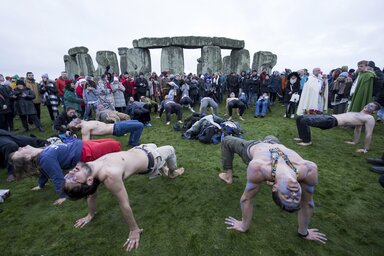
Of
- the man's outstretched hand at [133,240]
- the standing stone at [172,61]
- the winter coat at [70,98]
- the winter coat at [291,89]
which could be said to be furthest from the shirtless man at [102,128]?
the standing stone at [172,61]

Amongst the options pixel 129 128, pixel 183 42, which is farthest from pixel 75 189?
pixel 183 42

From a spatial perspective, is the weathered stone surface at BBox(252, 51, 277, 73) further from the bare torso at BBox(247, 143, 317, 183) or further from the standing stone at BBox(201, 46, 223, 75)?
the bare torso at BBox(247, 143, 317, 183)

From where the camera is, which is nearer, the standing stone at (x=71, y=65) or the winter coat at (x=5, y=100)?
the winter coat at (x=5, y=100)

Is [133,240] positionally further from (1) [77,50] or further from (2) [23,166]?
(1) [77,50]

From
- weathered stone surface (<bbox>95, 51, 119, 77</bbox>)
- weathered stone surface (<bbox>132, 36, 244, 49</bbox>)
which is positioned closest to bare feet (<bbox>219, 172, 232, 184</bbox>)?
weathered stone surface (<bbox>132, 36, 244, 49</bbox>)

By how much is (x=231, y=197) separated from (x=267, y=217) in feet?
1.94

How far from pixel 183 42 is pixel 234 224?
1535 cm

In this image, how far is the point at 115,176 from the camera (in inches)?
80.3

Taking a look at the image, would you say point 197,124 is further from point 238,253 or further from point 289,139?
point 238,253

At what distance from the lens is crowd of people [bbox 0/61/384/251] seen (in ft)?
6.47

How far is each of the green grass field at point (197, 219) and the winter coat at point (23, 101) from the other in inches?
140

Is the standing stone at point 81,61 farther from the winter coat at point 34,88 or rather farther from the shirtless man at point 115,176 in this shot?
the shirtless man at point 115,176

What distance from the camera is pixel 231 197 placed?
3055 mm

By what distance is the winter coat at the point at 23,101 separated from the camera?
6375 mm
